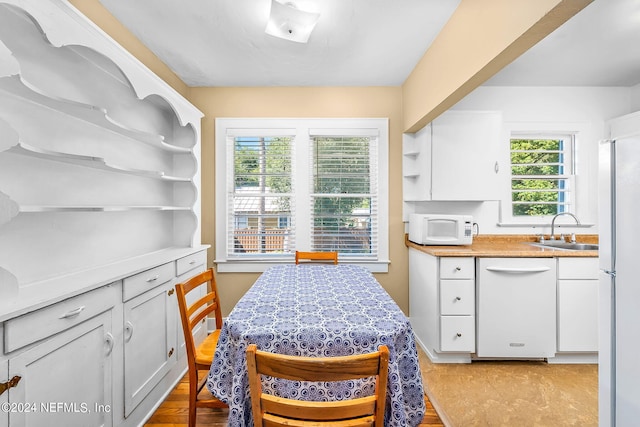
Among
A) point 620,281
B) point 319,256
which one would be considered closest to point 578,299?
point 620,281

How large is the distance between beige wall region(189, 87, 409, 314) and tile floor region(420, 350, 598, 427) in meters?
0.93

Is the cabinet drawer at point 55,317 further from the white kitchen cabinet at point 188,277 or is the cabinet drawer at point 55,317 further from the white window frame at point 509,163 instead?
the white window frame at point 509,163

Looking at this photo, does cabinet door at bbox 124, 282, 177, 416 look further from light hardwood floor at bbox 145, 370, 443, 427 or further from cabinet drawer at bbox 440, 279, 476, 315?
cabinet drawer at bbox 440, 279, 476, 315

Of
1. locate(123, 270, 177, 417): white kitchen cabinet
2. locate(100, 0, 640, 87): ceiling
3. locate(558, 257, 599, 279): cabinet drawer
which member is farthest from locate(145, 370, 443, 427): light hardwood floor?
locate(100, 0, 640, 87): ceiling

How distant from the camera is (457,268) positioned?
2.45m

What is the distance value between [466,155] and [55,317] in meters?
3.06

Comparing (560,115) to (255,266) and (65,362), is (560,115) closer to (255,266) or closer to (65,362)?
(255,266)

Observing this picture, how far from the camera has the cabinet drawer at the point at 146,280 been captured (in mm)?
1647

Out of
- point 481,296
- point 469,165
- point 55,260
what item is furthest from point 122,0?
point 481,296

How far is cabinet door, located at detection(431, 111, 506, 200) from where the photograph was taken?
273 cm

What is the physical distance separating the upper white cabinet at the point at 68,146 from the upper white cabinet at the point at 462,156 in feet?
7.33

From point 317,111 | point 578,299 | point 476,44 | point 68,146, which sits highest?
point 317,111

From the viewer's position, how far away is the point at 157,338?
1.96 m

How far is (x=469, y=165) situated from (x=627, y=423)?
2.03 metres
